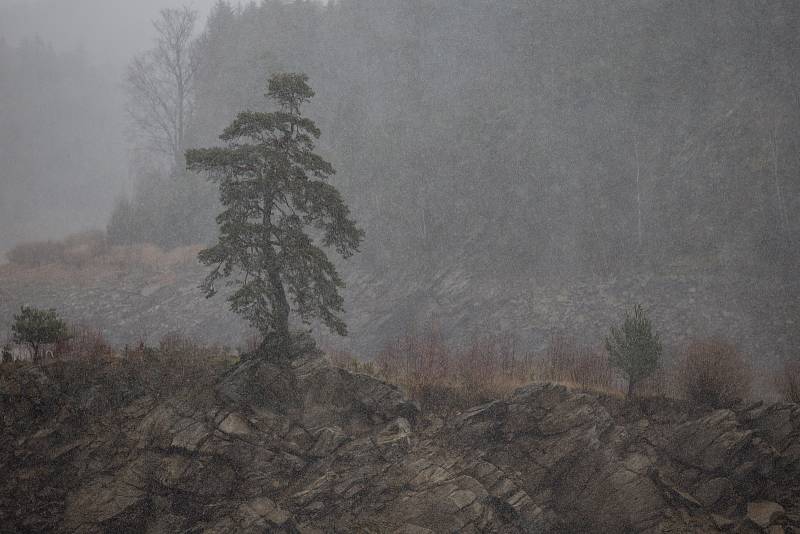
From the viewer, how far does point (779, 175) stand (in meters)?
20.8

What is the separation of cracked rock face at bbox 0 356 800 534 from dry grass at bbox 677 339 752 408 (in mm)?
519

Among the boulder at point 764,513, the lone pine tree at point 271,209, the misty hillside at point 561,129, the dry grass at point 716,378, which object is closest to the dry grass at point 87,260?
the misty hillside at point 561,129

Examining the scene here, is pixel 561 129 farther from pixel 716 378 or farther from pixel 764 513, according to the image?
pixel 764 513

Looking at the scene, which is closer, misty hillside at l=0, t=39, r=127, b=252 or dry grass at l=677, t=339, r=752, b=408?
dry grass at l=677, t=339, r=752, b=408

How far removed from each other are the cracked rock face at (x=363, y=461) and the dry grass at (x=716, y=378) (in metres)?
0.52

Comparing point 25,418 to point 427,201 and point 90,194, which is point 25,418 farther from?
point 90,194

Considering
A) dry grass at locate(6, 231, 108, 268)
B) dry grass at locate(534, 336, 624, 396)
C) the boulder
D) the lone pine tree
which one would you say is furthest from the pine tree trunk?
dry grass at locate(6, 231, 108, 268)

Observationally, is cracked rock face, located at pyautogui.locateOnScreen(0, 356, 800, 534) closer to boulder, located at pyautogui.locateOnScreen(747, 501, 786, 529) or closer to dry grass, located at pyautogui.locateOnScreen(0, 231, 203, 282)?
boulder, located at pyautogui.locateOnScreen(747, 501, 786, 529)

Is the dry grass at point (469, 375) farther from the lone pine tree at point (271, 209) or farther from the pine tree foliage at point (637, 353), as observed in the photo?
the lone pine tree at point (271, 209)

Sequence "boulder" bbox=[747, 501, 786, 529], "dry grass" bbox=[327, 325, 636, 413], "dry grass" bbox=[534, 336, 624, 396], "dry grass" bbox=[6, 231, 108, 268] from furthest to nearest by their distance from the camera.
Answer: "dry grass" bbox=[6, 231, 108, 268] < "dry grass" bbox=[534, 336, 624, 396] < "dry grass" bbox=[327, 325, 636, 413] < "boulder" bbox=[747, 501, 786, 529]

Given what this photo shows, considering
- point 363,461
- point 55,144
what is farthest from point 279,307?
point 55,144

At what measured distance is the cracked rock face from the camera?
9.85 metres

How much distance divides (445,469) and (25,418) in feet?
30.6

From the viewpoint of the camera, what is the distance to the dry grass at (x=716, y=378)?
12070mm
